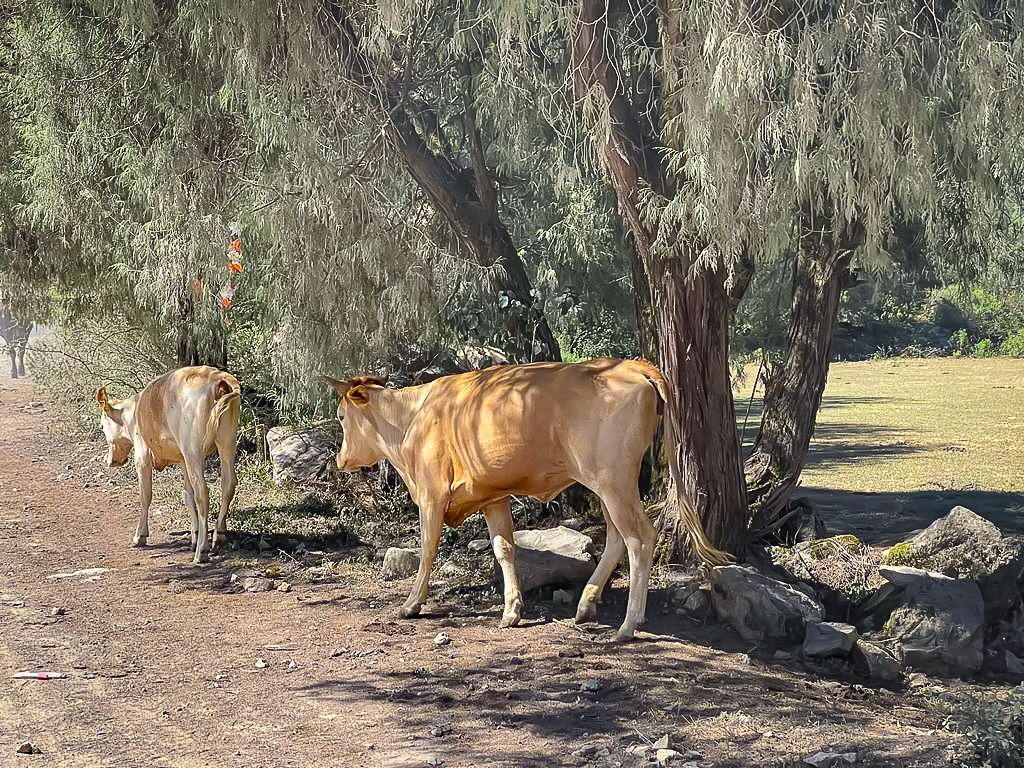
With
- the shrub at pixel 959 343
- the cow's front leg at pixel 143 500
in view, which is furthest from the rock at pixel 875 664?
the shrub at pixel 959 343

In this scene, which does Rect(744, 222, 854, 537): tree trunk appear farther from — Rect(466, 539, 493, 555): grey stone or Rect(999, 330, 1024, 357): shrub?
Rect(999, 330, 1024, 357): shrub

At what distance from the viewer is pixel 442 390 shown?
870 centimetres

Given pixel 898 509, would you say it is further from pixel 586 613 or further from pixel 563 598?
pixel 586 613

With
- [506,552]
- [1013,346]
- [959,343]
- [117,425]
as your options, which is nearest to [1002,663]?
[506,552]

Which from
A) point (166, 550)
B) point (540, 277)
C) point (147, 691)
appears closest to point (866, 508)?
point (540, 277)

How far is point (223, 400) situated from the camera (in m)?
10.5

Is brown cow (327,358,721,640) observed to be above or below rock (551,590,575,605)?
above

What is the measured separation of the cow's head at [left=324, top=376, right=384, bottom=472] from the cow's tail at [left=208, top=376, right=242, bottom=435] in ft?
5.40

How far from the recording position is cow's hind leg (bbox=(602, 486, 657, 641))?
25.1 ft

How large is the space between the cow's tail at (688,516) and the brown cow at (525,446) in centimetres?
1

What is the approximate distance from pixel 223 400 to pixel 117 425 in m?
2.49

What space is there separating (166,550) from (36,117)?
18.6 ft

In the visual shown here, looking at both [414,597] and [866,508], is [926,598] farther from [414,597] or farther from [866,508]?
[866,508]

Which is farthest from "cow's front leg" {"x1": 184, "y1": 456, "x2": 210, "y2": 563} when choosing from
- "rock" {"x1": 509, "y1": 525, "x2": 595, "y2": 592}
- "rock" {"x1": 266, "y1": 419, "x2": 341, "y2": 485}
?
"rock" {"x1": 509, "y1": 525, "x2": 595, "y2": 592}
